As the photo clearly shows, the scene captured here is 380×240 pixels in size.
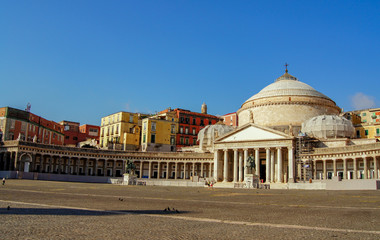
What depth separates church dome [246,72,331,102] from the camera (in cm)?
8662

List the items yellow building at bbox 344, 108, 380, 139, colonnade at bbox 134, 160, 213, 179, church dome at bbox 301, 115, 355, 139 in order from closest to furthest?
church dome at bbox 301, 115, 355, 139
yellow building at bbox 344, 108, 380, 139
colonnade at bbox 134, 160, 213, 179

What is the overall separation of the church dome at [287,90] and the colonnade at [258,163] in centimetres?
1655

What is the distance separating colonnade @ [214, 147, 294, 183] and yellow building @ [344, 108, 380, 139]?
2337 cm

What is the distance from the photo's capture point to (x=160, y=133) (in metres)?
97.5

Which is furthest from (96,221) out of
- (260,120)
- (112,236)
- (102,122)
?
(102,122)

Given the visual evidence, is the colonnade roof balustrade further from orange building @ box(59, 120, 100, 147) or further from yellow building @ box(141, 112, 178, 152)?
orange building @ box(59, 120, 100, 147)

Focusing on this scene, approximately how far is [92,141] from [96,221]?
3890 inches

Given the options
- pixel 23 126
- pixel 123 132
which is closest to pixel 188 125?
pixel 123 132

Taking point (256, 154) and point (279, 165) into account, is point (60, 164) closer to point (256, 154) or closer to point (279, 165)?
point (256, 154)

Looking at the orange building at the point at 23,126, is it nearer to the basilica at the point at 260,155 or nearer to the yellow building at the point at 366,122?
the basilica at the point at 260,155

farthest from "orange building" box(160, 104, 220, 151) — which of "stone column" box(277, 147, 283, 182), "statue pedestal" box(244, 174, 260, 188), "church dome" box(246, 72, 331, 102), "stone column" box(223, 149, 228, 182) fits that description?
"statue pedestal" box(244, 174, 260, 188)

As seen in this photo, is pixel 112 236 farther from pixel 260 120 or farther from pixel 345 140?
pixel 260 120

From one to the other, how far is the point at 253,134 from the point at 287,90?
18.2 m

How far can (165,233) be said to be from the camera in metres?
9.68
